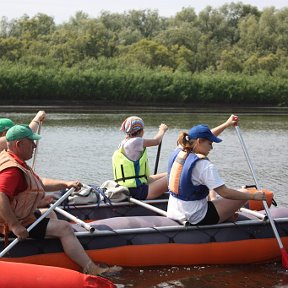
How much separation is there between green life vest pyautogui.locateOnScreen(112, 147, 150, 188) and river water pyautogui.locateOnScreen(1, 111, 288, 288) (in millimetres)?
1952

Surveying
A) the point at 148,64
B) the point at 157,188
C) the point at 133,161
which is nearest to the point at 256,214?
the point at 157,188

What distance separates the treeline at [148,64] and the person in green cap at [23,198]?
45.8 m

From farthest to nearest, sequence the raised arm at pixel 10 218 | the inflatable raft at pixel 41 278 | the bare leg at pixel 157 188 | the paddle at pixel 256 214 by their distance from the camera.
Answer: the bare leg at pixel 157 188, the paddle at pixel 256 214, the raised arm at pixel 10 218, the inflatable raft at pixel 41 278

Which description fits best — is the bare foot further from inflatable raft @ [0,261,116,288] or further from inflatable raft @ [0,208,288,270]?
inflatable raft @ [0,261,116,288]

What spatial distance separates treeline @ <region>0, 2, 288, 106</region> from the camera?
53344 mm

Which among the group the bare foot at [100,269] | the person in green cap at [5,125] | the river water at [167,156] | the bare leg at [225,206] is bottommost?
the river water at [167,156]

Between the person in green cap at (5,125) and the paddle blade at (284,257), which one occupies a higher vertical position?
the person in green cap at (5,125)

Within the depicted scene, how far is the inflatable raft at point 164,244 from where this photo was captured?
6973 millimetres

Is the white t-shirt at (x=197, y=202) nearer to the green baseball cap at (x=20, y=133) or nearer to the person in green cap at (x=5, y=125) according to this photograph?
the green baseball cap at (x=20, y=133)

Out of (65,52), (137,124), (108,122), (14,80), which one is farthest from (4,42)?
(137,124)

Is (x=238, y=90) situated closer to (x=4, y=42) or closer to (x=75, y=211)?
(x=4, y=42)

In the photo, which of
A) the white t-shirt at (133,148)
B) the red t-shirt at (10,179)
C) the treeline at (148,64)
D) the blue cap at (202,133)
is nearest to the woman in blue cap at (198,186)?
the blue cap at (202,133)

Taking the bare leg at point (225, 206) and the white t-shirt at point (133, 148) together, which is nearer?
the bare leg at point (225, 206)

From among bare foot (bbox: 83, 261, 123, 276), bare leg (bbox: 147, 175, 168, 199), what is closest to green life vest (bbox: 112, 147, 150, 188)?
bare leg (bbox: 147, 175, 168, 199)
